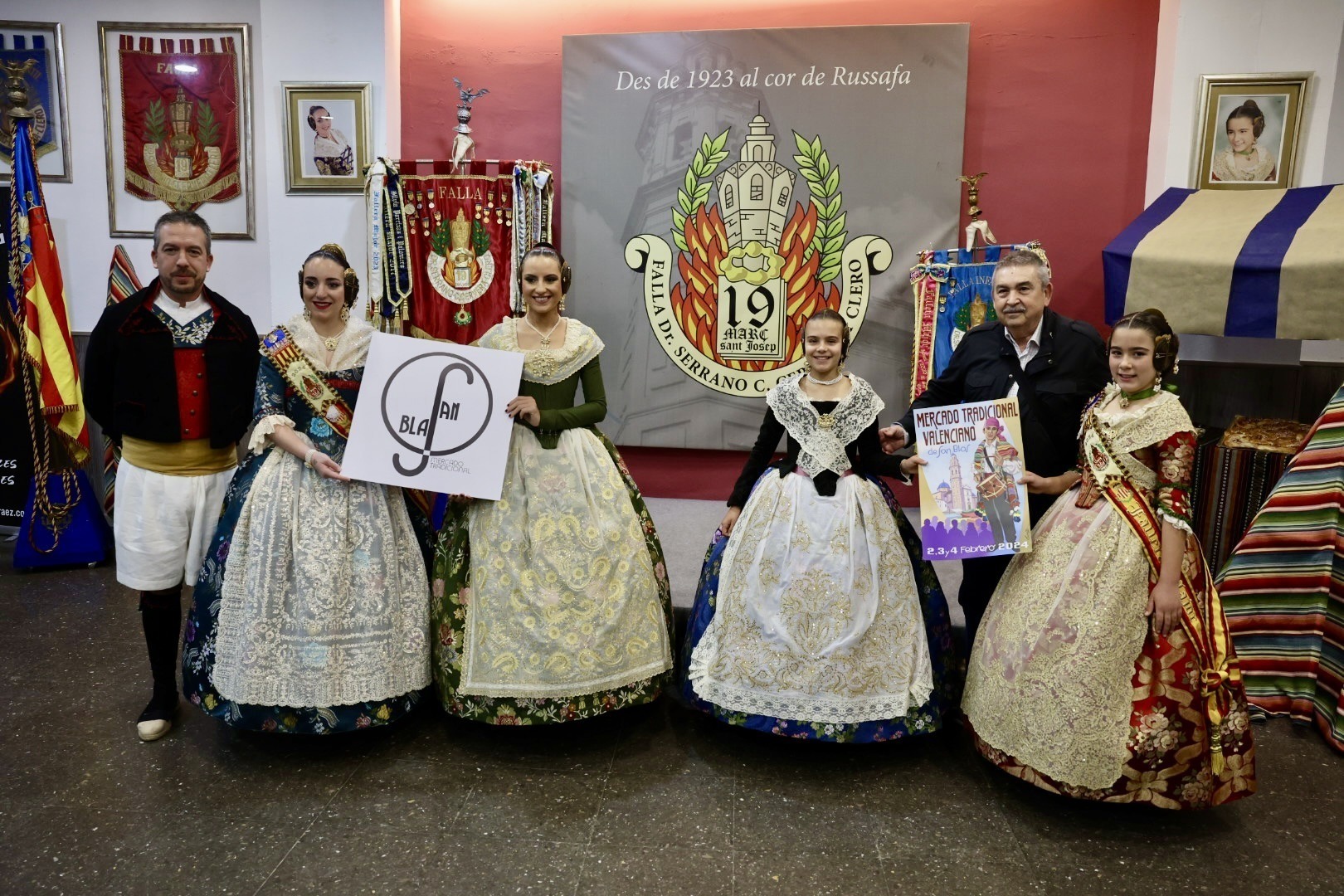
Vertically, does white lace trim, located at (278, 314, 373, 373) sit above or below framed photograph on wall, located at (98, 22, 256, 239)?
below

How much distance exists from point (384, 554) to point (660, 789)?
3.33 ft

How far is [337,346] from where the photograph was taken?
8.27 ft

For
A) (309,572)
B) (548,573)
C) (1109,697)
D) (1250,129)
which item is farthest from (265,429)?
(1250,129)

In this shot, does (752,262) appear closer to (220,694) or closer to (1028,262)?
(1028,262)

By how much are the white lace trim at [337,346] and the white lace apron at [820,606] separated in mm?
1228

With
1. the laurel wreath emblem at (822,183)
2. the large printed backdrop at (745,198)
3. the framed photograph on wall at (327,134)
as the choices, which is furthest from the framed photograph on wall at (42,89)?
the laurel wreath emblem at (822,183)

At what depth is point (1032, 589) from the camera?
229cm

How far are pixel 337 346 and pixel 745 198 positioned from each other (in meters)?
2.44

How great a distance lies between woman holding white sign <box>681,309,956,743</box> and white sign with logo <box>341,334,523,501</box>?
0.77 m

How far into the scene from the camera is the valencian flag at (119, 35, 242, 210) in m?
4.43

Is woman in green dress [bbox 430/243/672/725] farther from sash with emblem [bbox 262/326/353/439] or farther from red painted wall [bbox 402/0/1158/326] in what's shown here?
red painted wall [bbox 402/0/1158/326]

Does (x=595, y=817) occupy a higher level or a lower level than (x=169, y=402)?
lower
